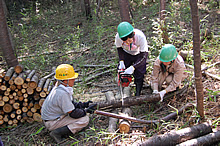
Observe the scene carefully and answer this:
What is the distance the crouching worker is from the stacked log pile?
2.14 ft

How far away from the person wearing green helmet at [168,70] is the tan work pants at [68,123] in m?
1.46

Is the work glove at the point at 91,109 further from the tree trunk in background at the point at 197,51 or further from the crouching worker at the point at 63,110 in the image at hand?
the tree trunk in background at the point at 197,51

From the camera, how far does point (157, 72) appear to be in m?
3.57

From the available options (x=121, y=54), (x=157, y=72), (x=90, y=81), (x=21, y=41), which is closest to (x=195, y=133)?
(x=157, y=72)

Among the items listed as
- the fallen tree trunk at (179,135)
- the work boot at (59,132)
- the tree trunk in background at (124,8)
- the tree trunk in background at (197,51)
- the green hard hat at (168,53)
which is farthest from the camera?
the tree trunk in background at (124,8)

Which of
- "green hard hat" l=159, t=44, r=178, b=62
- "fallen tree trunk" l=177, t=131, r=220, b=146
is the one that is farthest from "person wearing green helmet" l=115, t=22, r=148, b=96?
"fallen tree trunk" l=177, t=131, r=220, b=146

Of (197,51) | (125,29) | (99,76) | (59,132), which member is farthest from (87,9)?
(197,51)

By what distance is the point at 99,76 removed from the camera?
16.7ft

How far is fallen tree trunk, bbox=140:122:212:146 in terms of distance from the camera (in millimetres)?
2568

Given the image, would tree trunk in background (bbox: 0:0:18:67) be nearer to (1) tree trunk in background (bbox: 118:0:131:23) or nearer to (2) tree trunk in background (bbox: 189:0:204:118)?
(1) tree trunk in background (bbox: 118:0:131:23)

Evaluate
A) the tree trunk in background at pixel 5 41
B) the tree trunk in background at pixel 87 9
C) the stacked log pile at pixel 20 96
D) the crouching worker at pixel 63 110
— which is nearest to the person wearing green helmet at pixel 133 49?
the crouching worker at pixel 63 110

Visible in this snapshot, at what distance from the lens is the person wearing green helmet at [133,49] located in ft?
10.9

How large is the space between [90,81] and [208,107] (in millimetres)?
2821

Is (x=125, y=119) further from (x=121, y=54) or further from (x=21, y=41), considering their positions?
(x=21, y=41)
